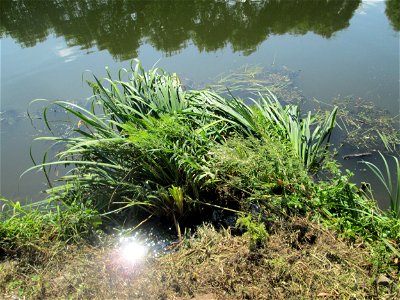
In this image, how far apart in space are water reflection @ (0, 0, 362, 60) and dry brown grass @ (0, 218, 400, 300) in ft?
13.4

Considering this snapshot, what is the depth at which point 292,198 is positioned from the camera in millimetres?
2158

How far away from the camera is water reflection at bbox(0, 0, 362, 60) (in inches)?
235

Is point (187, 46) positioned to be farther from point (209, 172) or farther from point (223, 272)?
point (223, 272)

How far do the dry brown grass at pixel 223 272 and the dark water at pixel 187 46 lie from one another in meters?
1.38

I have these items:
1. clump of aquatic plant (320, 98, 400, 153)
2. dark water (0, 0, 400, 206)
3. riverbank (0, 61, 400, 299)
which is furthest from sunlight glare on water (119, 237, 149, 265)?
clump of aquatic plant (320, 98, 400, 153)

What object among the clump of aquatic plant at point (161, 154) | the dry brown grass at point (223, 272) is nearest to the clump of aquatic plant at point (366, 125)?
the clump of aquatic plant at point (161, 154)

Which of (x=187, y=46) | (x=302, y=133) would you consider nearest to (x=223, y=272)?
(x=302, y=133)

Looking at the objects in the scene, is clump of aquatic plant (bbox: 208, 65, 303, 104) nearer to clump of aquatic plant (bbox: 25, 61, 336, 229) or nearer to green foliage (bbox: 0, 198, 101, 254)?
clump of aquatic plant (bbox: 25, 61, 336, 229)

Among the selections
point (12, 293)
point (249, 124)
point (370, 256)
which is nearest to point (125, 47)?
point (249, 124)

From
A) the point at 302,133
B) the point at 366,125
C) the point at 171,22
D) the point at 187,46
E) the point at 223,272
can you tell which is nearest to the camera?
the point at 223,272

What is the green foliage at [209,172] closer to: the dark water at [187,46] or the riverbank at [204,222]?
the riverbank at [204,222]

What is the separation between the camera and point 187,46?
A: 19.1 ft

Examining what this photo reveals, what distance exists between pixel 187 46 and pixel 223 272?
4.57 meters

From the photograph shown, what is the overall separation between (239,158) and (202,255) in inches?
25.6
